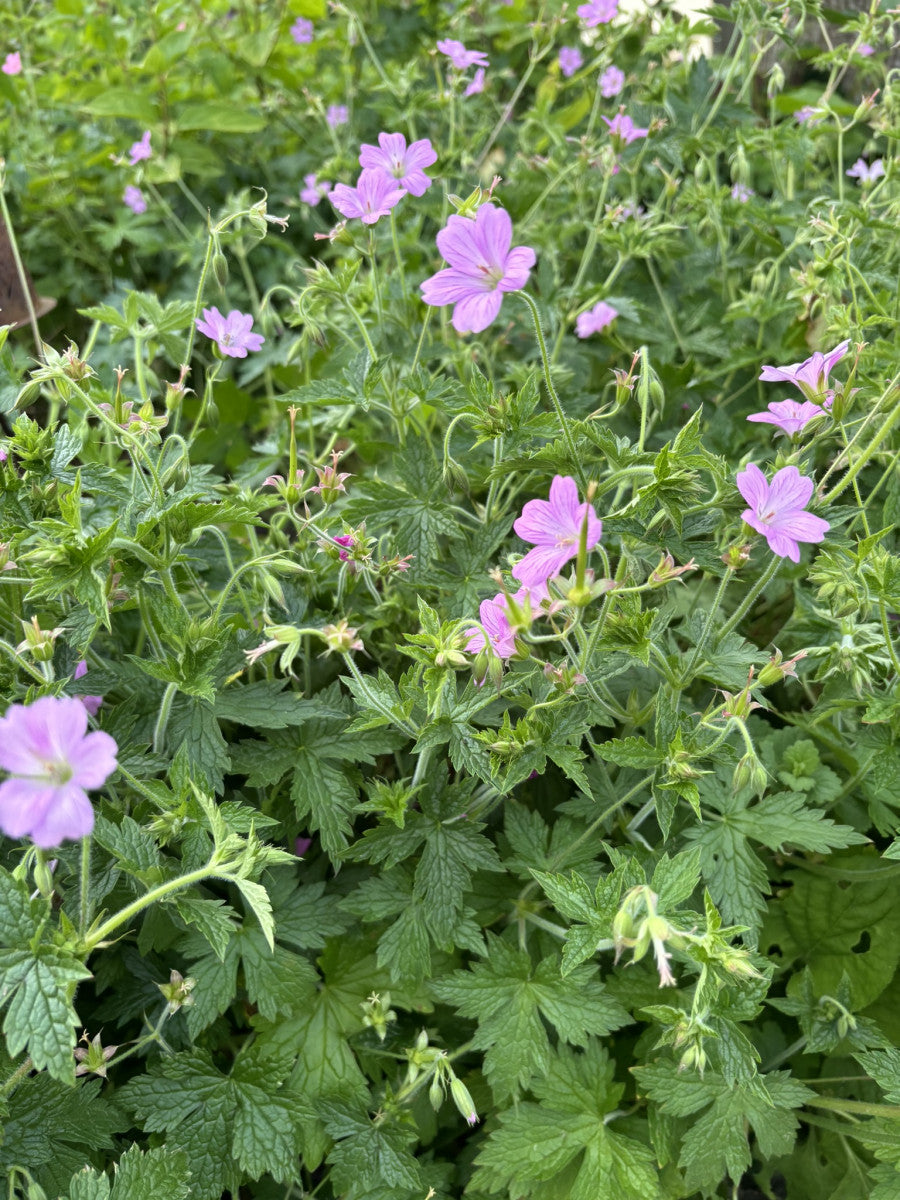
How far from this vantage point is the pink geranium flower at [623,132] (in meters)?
2.36

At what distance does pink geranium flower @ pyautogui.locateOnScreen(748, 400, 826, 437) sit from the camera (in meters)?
1.44

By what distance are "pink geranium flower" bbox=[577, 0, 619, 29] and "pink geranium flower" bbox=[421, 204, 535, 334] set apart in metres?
1.85

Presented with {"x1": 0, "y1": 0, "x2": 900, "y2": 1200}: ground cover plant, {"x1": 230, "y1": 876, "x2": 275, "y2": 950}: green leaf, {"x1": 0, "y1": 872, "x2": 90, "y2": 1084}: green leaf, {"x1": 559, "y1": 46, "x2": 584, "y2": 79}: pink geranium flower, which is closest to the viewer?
{"x1": 0, "y1": 872, "x2": 90, "y2": 1084}: green leaf

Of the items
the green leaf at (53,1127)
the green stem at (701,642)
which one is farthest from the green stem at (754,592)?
the green leaf at (53,1127)

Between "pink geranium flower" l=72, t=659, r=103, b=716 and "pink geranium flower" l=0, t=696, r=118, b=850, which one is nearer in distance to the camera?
"pink geranium flower" l=0, t=696, r=118, b=850

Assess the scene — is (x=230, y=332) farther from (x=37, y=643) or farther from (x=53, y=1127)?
(x=53, y=1127)

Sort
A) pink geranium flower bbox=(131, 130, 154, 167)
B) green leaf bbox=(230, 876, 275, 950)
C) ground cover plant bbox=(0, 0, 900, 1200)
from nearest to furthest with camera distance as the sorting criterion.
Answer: green leaf bbox=(230, 876, 275, 950)
ground cover plant bbox=(0, 0, 900, 1200)
pink geranium flower bbox=(131, 130, 154, 167)

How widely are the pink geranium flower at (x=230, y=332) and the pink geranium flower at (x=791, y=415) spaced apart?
3.10 feet

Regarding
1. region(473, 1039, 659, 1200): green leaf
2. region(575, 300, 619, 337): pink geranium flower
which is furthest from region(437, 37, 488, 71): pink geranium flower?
region(473, 1039, 659, 1200): green leaf

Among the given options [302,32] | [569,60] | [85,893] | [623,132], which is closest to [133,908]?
[85,893]

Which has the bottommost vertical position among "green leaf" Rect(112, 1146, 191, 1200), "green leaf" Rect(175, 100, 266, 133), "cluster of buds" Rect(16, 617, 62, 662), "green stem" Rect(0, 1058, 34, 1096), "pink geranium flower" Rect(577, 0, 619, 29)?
"green leaf" Rect(112, 1146, 191, 1200)

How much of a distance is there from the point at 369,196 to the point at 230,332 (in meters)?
0.37

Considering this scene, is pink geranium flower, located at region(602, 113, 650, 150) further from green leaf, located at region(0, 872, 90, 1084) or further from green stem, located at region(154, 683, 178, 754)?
green leaf, located at region(0, 872, 90, 1084)

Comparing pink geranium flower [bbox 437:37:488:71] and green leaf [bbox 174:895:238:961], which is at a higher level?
pink geranium flower [bbox 437:37:488:71]
